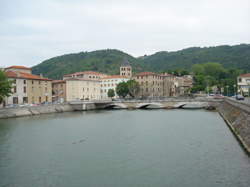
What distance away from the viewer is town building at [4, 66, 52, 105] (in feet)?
249

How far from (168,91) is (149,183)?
124891mm

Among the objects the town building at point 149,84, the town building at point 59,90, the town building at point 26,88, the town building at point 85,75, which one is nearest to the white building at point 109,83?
the town building at point 85,75

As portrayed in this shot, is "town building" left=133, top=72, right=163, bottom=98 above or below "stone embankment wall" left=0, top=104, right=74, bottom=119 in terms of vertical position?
above

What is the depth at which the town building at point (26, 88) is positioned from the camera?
75.9m

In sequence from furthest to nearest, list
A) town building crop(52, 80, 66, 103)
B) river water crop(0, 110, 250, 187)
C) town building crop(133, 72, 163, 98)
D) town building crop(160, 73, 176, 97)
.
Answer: town building crop(160, 73, 176, 97), town building crop(133, 72, 163, 98), town building crop(52, 80, 66, 103), river water crop(0, 110, 250, 187)

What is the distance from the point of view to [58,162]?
22.1 m

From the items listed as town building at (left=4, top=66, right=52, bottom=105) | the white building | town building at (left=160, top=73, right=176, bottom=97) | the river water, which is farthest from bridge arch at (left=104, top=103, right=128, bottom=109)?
the river water

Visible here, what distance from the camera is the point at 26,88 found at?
79812 millimetres

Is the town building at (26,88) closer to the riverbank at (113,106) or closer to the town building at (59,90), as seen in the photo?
the riverbank at (113,106)

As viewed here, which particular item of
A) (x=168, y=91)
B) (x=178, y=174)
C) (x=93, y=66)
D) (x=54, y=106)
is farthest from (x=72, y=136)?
(x=93, y=66)

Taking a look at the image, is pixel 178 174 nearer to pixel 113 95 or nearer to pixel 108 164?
pixel 108 164

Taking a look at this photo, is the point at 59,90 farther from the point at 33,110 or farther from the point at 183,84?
the point at 183,84

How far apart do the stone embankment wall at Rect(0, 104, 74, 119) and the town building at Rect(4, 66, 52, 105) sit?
9.64 meters

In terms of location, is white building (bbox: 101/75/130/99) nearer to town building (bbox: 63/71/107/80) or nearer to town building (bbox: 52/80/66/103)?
town building (bbox: 63/71/107/80)
